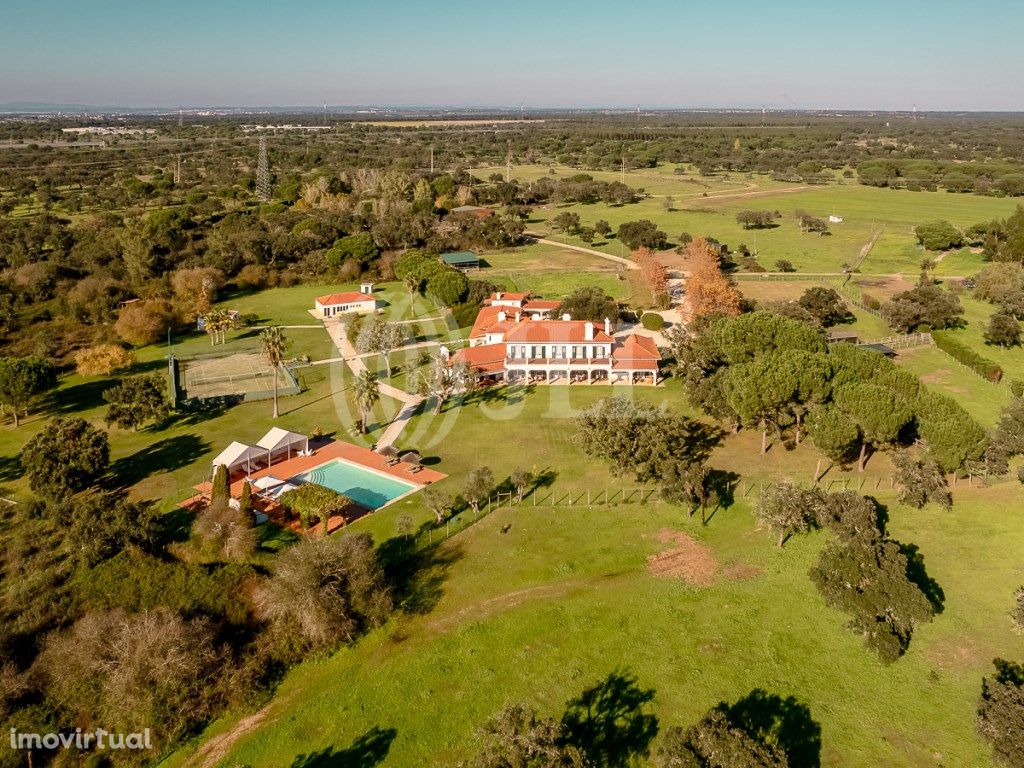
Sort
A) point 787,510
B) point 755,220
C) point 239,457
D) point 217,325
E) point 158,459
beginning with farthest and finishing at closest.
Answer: point 755,220, point 217,325, point 158,459, point 239,457, point 787,510

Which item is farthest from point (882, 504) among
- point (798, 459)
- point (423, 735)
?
point (423, 735)

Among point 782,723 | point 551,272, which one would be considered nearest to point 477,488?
point 782,723

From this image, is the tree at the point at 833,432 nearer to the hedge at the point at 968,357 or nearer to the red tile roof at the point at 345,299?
the hedge at the point at 968,357

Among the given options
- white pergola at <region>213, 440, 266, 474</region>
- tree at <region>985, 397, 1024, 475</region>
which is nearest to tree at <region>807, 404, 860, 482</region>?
tree at <region>985, 397, 1024, 475</region>

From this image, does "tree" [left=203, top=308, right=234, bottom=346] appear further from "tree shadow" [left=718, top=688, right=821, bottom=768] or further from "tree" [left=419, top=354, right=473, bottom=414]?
"tree shadow" [left=718, top=688, right=821, bottom=768]

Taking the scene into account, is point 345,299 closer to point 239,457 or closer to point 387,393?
point 387,393

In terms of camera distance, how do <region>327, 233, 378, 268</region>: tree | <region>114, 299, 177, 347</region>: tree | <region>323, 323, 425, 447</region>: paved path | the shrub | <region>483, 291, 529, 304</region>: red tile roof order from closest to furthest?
<region>323, 323, 425, 447</region>: paved path < <region>114, 299, 177, 347</region>: tree < the shrub < <region>483, 291, 529, 304</region>: red tile roof < <region>327, 233, 378, 268</region>: tree

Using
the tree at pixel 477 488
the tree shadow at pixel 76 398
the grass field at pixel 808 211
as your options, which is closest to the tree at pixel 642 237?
the grass field at pixel 808 211
